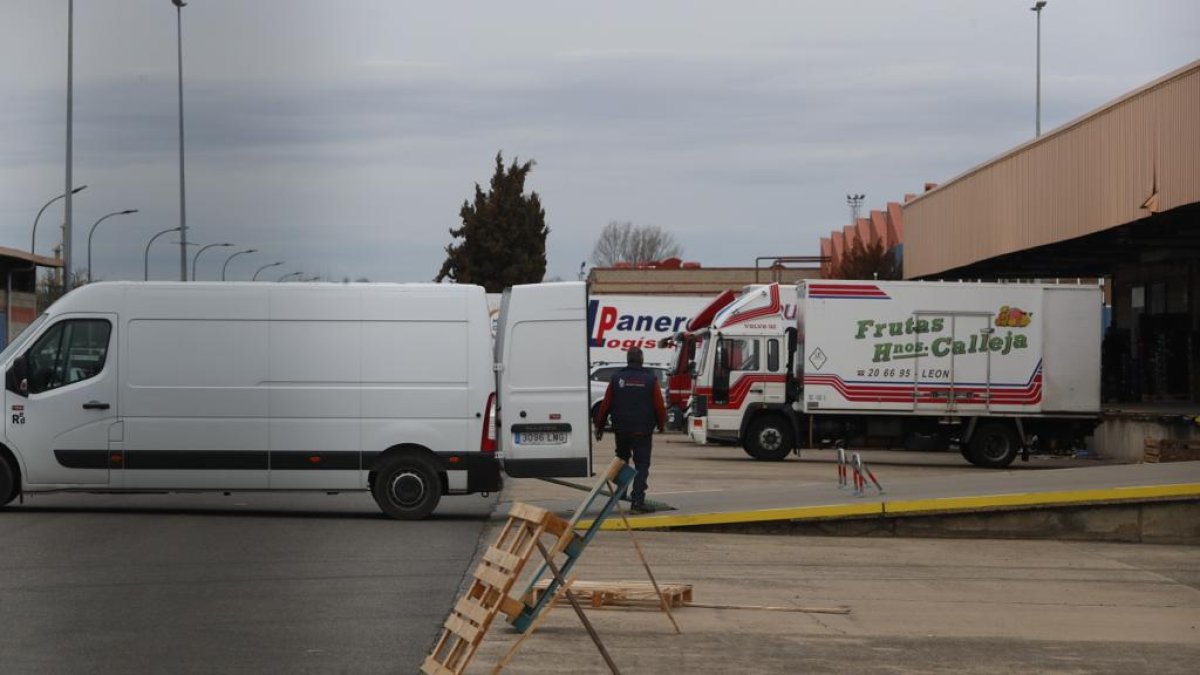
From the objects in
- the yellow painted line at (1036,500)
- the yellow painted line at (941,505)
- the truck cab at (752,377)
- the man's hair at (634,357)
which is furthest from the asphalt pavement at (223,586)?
the truck cab at (752,377)

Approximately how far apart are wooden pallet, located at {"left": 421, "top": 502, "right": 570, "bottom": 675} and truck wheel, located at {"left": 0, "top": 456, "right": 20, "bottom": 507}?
9.96m

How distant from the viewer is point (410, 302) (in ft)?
55.9

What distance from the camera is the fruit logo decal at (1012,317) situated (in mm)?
29406

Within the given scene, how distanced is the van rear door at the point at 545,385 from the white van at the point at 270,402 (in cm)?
2

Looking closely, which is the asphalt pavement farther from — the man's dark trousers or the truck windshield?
the truck windshield

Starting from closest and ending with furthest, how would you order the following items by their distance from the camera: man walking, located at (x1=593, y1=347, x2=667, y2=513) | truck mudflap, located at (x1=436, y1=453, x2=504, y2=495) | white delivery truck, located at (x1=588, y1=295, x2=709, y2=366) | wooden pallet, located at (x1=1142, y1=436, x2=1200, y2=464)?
truck mudflap, located at (x1=436, y1=453, x2=504, y2=495) → man walking, located at (x1=593, y1=347, x2=667, y2=513) → wooden pallet, located at (x1=1142, y1=436, x2=1200, y2=464) → white delivery truck, located at (x1=588, y1=295, x2=709, y2=366)

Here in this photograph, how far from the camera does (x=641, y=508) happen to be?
57.7 ft

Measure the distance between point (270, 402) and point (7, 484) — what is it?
321 centimetres

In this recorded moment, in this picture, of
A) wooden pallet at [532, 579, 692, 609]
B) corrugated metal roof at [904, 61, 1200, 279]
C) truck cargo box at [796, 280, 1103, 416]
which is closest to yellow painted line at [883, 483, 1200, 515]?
wooden pallet at [532, 579, 692, 609]

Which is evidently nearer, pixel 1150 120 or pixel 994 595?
pixel 994 595

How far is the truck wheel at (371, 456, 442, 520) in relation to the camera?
17094 mm

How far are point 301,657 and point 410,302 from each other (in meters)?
8.13

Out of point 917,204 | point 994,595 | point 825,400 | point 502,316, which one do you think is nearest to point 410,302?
point 502,316

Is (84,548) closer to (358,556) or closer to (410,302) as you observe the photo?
(358,556)
